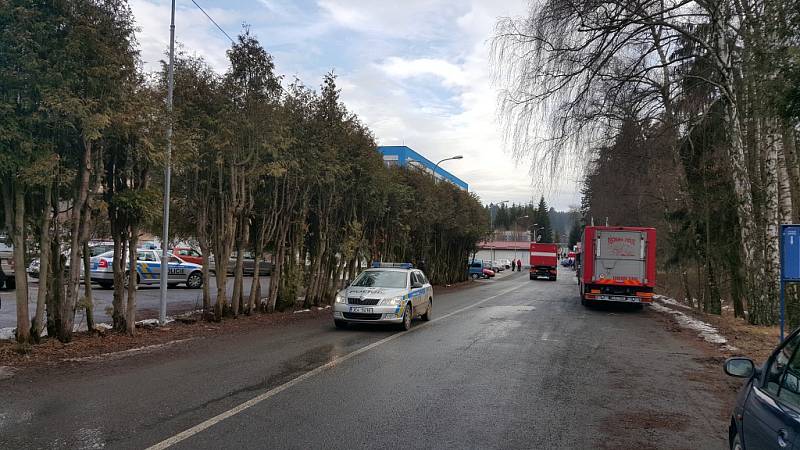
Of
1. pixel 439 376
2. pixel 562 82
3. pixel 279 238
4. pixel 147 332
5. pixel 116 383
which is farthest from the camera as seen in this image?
pixel 279 238

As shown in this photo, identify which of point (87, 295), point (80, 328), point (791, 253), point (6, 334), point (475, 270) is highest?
point (791, 253)

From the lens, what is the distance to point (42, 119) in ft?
29.7

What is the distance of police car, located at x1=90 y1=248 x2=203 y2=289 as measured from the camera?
22.0 metres

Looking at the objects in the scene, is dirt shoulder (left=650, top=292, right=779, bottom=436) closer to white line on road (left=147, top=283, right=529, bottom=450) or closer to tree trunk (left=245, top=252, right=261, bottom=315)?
white line on road (left=147, top=283, right=529, bottom=450)

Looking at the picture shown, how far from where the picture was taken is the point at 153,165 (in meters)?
11.4

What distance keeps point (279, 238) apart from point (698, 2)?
40.5 feet

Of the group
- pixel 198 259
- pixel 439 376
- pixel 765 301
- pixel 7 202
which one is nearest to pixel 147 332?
pixel 7 202

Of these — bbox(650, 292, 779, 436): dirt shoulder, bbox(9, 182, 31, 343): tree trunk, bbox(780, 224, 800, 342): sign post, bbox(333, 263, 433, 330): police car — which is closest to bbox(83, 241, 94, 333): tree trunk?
bbox(9, 182, 31, 343): tree trunk

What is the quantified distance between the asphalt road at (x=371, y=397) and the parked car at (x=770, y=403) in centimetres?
193

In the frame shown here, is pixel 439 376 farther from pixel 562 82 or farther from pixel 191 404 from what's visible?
pixel 562 82

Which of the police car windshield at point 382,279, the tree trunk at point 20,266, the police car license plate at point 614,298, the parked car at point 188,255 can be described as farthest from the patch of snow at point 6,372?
the parked car at point 188,255

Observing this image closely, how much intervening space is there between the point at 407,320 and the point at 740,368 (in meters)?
10.3

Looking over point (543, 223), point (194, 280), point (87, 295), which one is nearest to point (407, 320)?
point (87, 295)

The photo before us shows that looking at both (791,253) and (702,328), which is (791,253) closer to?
(791,253)
